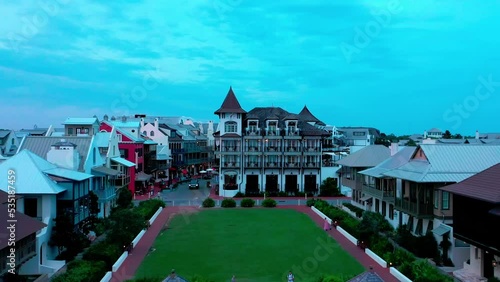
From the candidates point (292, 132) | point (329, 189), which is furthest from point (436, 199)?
point (292, 132)

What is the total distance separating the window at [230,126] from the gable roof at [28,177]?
3242 centimetres

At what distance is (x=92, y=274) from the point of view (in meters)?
20.2

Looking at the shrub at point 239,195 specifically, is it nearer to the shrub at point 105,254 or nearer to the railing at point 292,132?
the railing at point 292,132

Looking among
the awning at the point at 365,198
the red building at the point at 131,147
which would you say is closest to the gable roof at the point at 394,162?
the awning at the point at 365,198

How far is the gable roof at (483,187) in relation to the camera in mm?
21031

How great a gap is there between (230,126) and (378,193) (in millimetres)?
25749

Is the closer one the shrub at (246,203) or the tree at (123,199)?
the tree at (123,199)

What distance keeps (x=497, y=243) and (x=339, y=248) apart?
995cm

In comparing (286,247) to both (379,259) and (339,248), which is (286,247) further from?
(379,259)

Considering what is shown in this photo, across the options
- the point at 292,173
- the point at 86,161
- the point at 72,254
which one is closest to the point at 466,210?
the point at 72,254

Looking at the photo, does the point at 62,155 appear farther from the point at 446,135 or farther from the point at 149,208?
the point at 446,135

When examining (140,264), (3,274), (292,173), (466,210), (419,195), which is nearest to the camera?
(3,274)

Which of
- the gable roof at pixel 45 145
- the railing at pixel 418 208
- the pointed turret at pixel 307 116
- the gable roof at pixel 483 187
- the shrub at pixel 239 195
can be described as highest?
the pointed turret at pixel 307 116

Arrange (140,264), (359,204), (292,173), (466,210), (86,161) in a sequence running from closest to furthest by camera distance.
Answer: (466,210) < (140,264) < (86,161) < (359,204) < (292,173)
